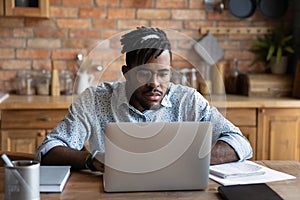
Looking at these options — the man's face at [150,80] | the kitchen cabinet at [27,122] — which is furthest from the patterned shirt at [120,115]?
the kitchen cabinet at [27,122]

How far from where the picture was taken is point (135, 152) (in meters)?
1.39

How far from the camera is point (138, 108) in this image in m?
1.99

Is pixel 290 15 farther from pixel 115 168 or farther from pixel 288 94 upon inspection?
pixel 115 168

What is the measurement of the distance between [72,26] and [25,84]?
0.57 m

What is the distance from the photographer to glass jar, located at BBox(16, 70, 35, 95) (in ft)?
11.8

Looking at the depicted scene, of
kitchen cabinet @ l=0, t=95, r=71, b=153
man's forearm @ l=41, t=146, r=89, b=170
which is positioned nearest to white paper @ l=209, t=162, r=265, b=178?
man's forearm @ l=41, t=146, r=89, b=170

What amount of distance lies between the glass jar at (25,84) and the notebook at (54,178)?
2.05 metres

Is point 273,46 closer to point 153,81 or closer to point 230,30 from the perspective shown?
point 230,30

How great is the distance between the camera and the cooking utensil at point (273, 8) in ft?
12.4

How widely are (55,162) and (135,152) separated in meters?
0.49

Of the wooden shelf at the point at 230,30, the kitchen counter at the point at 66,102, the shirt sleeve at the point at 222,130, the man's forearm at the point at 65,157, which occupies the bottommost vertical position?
the kitchen counter at the point at 66,102

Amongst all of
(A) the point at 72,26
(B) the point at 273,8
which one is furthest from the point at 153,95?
(B) the point at 273,8

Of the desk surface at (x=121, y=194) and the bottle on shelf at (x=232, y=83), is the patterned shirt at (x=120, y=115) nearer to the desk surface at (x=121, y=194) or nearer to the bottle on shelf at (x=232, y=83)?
the desk surface at (x=121, y=194)

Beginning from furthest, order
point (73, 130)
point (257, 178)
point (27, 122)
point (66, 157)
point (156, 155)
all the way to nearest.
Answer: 1. point (27, 122)
2. point (73, 130)
3. point (66, 157)
4. point (257, 178)
5. point (156, 155)
